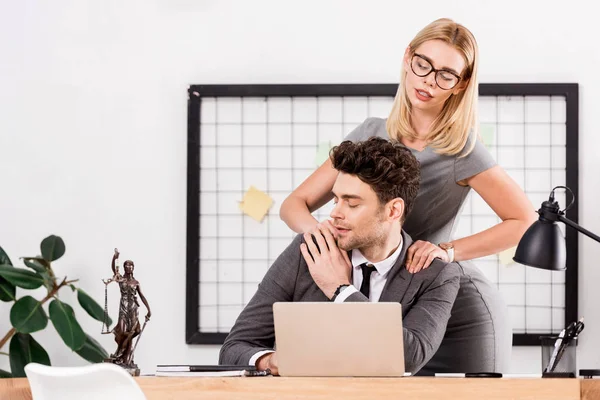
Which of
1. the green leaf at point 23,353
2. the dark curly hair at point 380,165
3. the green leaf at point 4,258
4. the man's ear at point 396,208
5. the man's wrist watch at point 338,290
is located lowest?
the green leaf at point 23,353

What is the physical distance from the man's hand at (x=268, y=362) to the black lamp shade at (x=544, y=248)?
0.62 meters

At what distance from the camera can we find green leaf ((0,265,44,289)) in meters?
2.98

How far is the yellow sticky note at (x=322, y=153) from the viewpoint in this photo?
329cm

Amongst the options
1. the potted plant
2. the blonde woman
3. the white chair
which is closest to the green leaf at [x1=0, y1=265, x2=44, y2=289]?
the potted plant

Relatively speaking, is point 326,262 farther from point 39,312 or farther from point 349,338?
point 39,312

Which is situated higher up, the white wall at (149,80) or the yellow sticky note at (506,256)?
the white wall at (149,80)

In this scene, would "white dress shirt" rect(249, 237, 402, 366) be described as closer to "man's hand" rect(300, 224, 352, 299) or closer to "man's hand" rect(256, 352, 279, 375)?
"man's hand" rect(300, 224, 352, 299)

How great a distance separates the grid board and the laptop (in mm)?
1448

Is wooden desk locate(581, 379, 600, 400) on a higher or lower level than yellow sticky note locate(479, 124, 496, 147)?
lower

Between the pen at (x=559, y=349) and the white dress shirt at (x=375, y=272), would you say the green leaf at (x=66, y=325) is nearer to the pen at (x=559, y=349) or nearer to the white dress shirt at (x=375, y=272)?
the white dress shirt at (x=375, y=272)

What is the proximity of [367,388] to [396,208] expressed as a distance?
813 millimetres

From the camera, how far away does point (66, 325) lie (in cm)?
299

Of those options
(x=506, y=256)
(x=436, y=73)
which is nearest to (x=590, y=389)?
(x=436, y=73)

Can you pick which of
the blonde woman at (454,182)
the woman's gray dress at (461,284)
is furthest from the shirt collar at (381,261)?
the woman's gray dress at (461,284)
